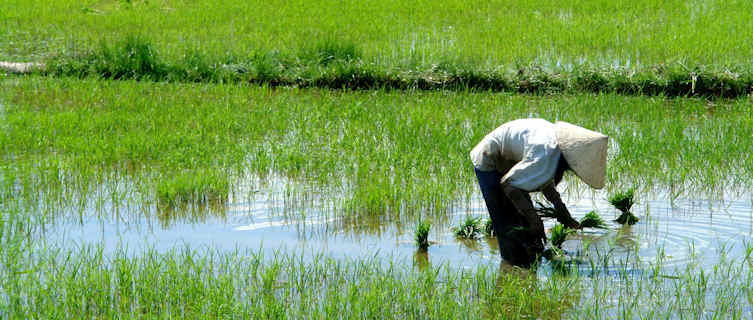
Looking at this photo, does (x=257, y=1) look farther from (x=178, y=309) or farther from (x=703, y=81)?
(x=178, y=309)

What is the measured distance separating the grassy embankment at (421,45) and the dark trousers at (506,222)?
439 cm

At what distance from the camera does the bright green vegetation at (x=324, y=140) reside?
5230 millimetres

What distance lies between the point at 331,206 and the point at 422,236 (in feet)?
3.00

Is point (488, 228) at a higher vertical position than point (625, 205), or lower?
lower

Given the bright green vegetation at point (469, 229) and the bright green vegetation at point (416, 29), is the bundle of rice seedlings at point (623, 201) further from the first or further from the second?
the bright green vegetation at point (416, 29)

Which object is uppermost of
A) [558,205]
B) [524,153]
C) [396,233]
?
[524,153]

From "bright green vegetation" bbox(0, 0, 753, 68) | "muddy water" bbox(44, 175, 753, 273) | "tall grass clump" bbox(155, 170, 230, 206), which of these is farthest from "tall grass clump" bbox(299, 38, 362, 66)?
"muddy water" bbox(44, 175, 753, 273)

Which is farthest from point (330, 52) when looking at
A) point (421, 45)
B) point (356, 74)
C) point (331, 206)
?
point (331, 206)

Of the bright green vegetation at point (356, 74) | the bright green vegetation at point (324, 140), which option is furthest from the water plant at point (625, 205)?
the bright green vegetation at point (356, 74)

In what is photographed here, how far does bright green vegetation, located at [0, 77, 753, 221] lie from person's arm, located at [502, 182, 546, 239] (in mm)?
1288

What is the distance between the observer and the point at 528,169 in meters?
3.43

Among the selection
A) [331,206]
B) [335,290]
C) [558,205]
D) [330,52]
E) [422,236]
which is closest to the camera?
[335,290]

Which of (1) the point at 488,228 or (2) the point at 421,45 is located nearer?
(1) the point at 488,228

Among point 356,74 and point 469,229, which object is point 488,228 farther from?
point 356,74
